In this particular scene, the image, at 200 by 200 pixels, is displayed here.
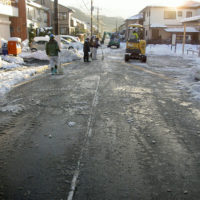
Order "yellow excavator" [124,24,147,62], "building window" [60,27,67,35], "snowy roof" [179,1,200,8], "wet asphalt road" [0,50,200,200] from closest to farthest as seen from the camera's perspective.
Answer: "wet asphalt road" [0,50,200,200] < "yellow excavator" [124,24,147,62] < "snowy roof" [179,1,200,8] < "building window" [60,27,67,35]

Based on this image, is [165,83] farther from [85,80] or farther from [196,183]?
[196,183]

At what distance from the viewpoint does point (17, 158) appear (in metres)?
4.13

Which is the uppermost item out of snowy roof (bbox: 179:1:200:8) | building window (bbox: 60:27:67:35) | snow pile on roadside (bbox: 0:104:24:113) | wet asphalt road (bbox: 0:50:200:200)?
snowy roof (bbox: 179:1:200:8)

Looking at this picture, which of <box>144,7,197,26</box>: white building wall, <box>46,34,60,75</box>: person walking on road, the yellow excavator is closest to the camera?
<box>46,34,60,75</box>: person walking on road

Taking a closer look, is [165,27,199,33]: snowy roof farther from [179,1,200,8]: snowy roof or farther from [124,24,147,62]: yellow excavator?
[124,24,147,62]: yellow excavator

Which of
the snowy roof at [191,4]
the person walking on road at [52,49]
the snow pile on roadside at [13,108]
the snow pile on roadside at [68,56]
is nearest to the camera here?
the snow pile on roadside at [13,108]

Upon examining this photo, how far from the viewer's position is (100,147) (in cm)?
450

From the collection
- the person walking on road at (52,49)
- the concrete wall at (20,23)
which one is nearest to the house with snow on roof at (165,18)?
the concrete wall at (20,23)

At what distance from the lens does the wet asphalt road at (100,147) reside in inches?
130

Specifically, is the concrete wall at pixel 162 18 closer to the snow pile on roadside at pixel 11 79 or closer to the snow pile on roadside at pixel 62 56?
the snow pile on roadside at pixel 62 56

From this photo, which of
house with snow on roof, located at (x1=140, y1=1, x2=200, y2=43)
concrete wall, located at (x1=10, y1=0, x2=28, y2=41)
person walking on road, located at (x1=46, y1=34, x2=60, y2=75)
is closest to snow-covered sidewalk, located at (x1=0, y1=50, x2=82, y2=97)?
person walking on road, located at (x1=46, y1=34, x2=60, y2=75)

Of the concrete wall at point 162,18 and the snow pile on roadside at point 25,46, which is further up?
the concrete wall at point 162,18

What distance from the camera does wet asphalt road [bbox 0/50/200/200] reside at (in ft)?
10.9

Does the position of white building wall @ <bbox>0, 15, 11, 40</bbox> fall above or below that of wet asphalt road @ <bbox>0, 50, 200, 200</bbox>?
above
